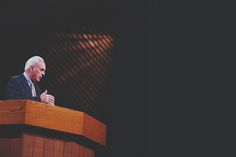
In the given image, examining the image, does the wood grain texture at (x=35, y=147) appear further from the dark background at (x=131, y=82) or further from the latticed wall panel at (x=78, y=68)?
the latticed wall panel at (x=78, y=68)

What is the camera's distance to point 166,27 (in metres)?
1.89

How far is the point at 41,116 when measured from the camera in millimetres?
2914

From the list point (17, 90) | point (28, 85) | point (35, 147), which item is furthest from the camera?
point (28, 85)

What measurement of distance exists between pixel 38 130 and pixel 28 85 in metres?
0.78

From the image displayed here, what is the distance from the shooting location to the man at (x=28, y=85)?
335cm

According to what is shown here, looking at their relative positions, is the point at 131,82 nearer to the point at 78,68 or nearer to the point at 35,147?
the point at 35,147

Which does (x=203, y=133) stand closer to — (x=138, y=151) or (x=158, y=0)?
(x=138, y=151)

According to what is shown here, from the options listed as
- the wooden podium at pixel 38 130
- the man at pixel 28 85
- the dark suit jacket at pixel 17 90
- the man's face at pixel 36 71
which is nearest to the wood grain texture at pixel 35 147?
the wooden podium at pixel 38 130

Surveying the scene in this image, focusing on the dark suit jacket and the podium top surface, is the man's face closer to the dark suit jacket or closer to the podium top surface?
the dark suit jacket

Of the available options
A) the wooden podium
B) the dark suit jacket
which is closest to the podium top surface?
the wooden podium

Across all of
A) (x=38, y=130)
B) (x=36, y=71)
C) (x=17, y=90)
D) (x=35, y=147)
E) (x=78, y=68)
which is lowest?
(x=35, y=147)

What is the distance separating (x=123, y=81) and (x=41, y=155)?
1235mm

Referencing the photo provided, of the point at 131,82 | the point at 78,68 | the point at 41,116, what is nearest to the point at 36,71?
the point at 41,116

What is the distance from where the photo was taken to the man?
3.35m
